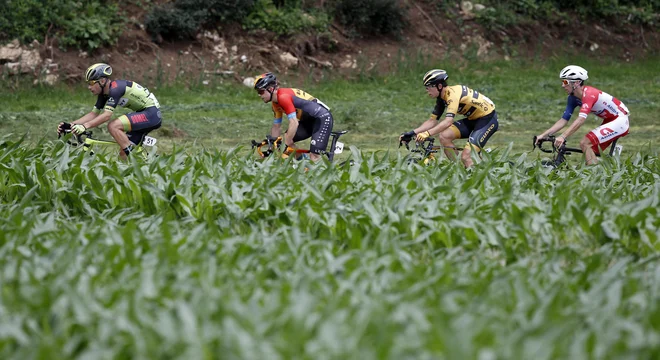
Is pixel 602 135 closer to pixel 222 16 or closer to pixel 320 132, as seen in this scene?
pixel 320 132

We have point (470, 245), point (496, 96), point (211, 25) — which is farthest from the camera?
point (211, 25)

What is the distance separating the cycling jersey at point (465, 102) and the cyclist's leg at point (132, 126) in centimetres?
397

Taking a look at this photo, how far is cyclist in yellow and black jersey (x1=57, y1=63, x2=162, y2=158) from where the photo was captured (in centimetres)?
1176

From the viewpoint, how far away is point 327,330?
13.9 ft

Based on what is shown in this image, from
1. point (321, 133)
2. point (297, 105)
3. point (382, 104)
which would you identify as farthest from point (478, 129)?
point (382, 104)

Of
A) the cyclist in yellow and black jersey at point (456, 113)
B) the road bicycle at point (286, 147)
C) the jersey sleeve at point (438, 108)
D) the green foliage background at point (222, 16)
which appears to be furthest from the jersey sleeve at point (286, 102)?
the green foliage background at point (222, 16)

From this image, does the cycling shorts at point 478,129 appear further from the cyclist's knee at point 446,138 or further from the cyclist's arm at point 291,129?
the cyclist's arm at point 291,129

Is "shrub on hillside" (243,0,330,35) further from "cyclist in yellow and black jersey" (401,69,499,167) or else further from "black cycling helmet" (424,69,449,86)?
"black cycling helmet" (424,69,449,86)

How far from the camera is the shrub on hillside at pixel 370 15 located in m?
25.0

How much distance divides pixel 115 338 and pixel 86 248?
1.48 meters

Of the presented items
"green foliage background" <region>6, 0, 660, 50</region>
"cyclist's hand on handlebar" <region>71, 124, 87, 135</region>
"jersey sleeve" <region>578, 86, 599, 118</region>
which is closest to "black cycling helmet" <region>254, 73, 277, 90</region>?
"cyclist's hand on handlebar" <region>71, 124, 87, 135</region>

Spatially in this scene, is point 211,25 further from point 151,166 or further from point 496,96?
point 151,166

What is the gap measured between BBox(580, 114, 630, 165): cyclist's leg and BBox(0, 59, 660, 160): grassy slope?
3.52 metres

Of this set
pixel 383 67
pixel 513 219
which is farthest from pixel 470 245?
pixel 383 67
